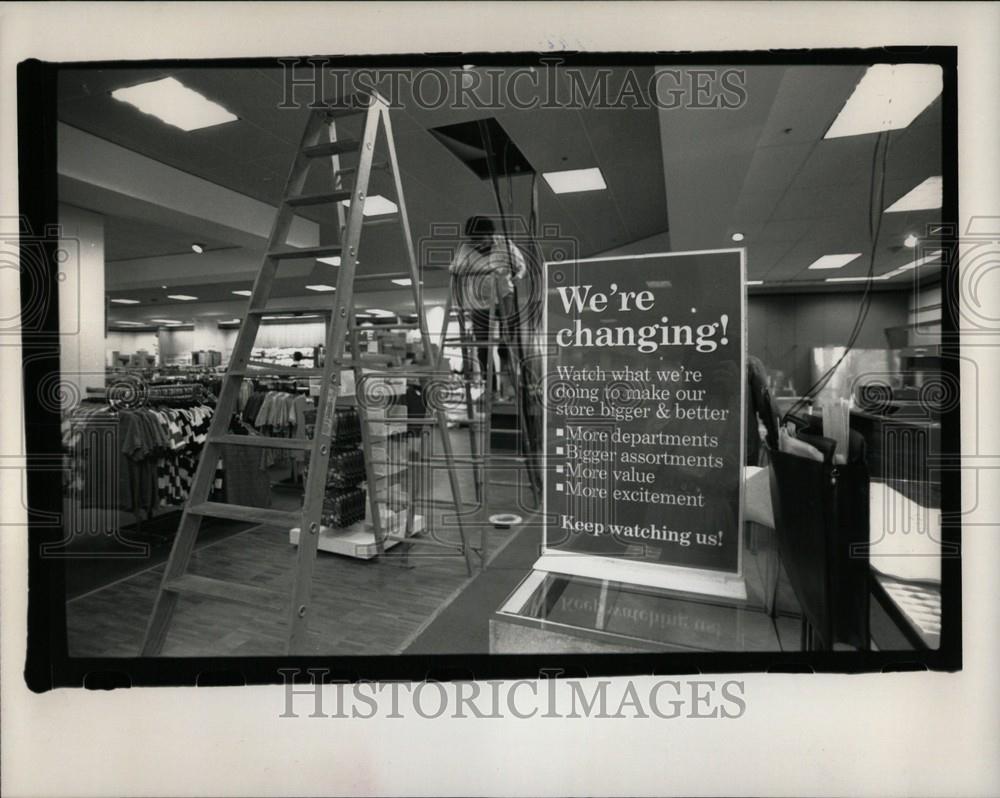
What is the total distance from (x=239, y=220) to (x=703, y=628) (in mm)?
2082

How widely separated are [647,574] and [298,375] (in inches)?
46.6

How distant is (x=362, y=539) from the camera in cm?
219

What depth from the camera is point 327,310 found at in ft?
4.78

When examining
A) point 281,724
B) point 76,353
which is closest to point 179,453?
point 76,353

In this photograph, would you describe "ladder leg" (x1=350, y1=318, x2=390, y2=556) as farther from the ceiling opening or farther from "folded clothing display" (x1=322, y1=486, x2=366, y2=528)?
the ceiling opening

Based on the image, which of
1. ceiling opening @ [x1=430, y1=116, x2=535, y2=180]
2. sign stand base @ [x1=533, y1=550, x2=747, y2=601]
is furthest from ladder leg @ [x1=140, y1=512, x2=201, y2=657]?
ceiling opening @ [x1=430, y1=116, x2=535, y2=180]

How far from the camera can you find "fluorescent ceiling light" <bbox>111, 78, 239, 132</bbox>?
51.0 inches

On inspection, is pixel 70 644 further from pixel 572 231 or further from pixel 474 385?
pixel 572 231

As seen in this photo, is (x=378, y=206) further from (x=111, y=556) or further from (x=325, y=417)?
(x=111, y=556)

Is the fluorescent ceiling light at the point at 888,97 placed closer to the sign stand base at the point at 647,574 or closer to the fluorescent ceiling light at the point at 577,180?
the fluorescent ceiling light at the point at 577,180

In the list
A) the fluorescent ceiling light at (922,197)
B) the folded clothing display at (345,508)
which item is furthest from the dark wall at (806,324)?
the folded clothing display at (345,508)

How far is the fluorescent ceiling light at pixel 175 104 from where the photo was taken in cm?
129

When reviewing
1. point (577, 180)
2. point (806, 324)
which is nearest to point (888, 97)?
point (806, 324)

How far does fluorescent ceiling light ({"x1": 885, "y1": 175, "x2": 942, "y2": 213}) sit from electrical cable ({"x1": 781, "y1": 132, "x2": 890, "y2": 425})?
4cm
